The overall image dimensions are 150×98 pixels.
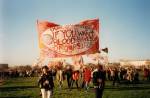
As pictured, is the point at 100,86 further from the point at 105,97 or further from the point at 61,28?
the point at 61,28

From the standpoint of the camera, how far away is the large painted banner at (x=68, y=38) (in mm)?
21484

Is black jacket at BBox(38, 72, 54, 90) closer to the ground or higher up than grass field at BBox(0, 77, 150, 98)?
higher up

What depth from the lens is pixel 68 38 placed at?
2167cm

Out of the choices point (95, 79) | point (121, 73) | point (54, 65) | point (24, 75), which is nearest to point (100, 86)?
point (95, 79)

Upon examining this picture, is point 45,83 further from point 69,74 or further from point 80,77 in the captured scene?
point 80,77

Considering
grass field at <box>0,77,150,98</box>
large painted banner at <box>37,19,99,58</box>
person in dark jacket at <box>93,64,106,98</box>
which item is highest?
large painted banner at <box>37,19,99,58</box>

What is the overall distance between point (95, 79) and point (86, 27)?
682 cm

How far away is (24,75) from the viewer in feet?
219

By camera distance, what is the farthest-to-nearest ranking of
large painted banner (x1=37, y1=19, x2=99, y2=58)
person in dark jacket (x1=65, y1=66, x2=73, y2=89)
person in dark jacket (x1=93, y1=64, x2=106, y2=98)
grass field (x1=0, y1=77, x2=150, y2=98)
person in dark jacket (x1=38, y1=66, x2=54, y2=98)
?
person in dark jacket (x1=65, y1=66, x2=73, y2=89) < large painted banner (x1=37, y1=19, x2=99, y2=58) < grass field (x1=0, y1=77, x2=150, y2=98) < person in dark jacket (x1=93, y1=64, x2=106, y2=98) < person in dark jacket (x1=38, y1=66, x2=54, y2=98)

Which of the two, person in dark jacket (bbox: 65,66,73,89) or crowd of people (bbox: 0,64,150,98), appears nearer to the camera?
crowd of people (bbox: 0,64,150,98)

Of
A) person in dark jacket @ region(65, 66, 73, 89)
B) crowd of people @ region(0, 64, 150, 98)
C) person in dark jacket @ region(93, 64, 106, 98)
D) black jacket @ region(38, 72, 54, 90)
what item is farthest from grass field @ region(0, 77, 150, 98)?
black jacket @ region(38, 72, 54, 90)

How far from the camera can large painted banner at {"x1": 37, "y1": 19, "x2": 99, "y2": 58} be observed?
2148 centimetres

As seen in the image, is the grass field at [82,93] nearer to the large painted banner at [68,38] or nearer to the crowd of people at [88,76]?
the crowd of people at [88,76]

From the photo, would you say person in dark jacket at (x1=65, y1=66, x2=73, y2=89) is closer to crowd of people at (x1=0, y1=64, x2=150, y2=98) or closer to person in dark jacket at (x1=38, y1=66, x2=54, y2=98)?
crowd of people at (x1=0, y1=64, x2=150, y2=98)
